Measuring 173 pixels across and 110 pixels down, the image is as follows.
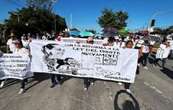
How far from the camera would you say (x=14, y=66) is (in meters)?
6.96

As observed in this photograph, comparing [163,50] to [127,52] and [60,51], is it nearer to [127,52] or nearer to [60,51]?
[127,52]

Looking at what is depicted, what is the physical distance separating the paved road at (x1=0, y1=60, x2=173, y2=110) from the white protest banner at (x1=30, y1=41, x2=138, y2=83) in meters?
0.55

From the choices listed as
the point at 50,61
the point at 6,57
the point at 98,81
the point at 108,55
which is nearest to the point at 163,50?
the point at 98,81

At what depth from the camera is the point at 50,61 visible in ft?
23.9

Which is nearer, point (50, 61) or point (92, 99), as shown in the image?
point (92, 99)

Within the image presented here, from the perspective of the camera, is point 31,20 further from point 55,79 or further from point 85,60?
point 85,60

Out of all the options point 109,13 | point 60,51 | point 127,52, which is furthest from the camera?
point 109,13

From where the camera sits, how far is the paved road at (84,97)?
5.58 m

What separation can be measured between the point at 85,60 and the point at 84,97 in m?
1.27

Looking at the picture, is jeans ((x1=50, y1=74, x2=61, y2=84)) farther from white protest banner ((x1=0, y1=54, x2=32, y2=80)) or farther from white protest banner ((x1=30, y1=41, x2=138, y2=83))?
white protest banner ((x1=0, y1=54, x2=32, y2=80))

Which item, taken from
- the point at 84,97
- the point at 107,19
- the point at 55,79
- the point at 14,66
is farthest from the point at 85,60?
the point at 107,19

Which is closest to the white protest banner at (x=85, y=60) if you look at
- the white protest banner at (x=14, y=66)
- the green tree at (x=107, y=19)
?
the white protest banner at (x=14, y=66)

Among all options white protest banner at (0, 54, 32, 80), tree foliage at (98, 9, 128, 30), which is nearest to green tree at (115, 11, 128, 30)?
tree foliage at (98, 9, 128, 30)

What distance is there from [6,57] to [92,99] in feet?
10.1
